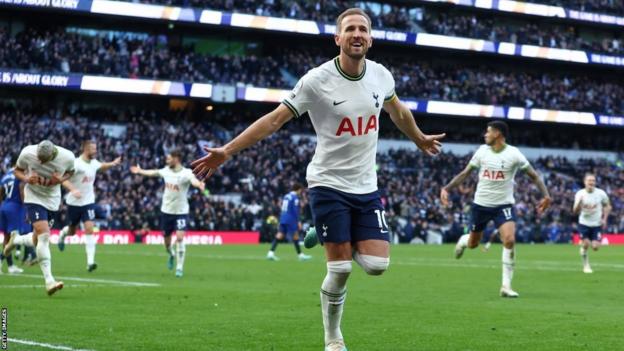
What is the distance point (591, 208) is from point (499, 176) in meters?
10.4

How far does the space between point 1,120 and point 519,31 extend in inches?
1564

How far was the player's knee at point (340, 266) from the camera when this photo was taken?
880 cm

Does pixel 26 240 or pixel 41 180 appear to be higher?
pixel 41 180

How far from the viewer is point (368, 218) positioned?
29.4 ft

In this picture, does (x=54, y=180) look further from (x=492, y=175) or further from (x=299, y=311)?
(x=492, y=175)

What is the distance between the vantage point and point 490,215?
57.8 ft

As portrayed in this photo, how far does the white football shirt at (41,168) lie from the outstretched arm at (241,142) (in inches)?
308

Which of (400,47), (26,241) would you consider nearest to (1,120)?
(400,47)

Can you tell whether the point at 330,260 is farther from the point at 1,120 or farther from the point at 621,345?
the point at 1,120

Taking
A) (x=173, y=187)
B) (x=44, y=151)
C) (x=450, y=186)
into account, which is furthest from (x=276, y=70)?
(x=44, y=151)

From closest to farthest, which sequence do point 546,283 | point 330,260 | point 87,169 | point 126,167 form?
1. point 330,260
2. point 546,283
3. point 87,169
4. point 126,167

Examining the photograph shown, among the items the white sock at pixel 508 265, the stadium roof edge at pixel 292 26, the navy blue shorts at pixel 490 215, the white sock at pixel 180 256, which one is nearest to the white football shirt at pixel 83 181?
the white sock at pixel 180 256

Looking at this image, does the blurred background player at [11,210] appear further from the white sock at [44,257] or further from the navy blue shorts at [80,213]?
the white sock at [44,257]

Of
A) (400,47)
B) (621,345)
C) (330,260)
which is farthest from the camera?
(400,47)
